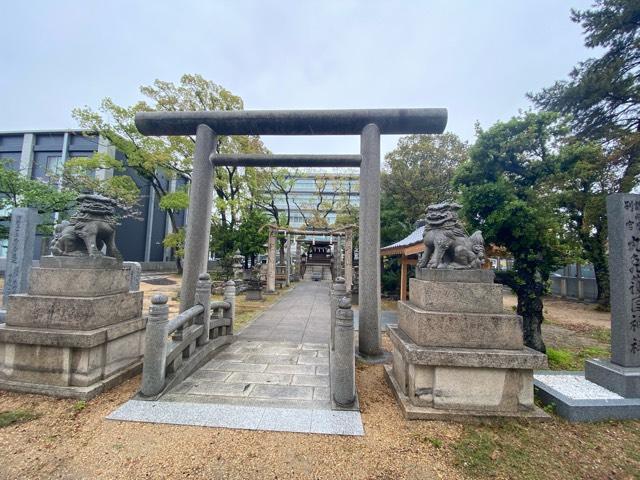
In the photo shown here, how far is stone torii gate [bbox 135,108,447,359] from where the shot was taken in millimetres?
5262

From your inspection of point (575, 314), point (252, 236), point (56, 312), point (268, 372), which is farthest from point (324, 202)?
point (56, 312)

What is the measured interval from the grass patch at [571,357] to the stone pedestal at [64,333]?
810 cm

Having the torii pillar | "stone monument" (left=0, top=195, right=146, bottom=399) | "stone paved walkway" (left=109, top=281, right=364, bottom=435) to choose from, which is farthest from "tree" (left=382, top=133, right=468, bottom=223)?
"stone monument" (left=0, top=195, right=146, bottom=399)

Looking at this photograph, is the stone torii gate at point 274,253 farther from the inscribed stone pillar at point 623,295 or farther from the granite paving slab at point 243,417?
the granite paving slab at point 243,417

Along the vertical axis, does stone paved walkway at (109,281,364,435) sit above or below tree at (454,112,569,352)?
below

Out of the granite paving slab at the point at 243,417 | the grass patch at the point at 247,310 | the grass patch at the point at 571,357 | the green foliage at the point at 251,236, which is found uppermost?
the green foliage at the point at 251,236

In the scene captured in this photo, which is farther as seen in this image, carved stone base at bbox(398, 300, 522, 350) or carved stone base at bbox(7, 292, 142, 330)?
carved stone base at bbox(7, 292, 142, 330)

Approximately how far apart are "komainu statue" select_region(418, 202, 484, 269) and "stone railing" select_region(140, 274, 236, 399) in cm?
383

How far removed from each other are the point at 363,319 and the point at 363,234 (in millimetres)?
1676

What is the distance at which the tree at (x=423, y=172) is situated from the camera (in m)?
14.5

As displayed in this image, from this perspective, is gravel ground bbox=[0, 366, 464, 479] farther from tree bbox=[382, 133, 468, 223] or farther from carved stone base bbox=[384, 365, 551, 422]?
tree bbox=[382, 133, 468, 223]

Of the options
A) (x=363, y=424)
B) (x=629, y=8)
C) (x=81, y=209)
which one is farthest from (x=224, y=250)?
(x=629, y=8)

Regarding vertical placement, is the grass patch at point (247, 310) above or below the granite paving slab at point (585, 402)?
below

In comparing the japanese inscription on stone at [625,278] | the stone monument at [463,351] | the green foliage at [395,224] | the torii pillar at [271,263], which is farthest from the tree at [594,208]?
the torii pillar at [271,263]
